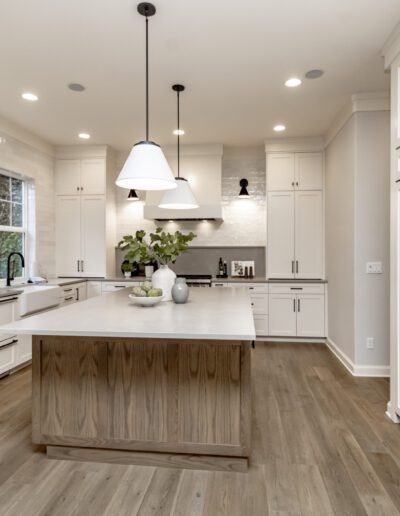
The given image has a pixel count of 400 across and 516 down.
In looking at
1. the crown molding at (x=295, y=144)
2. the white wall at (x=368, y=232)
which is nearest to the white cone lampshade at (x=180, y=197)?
the white wall at (x=368, y=232)

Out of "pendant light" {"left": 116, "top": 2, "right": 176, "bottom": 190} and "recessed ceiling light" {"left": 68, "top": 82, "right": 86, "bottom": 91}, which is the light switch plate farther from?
"recessed ceiling light" {"left": 68, "top": 82, "right": 86, "bottom": 91}

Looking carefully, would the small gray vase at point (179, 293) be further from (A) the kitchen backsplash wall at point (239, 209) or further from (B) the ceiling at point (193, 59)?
(A) the kitchen backsplash wall at point (239, 209)

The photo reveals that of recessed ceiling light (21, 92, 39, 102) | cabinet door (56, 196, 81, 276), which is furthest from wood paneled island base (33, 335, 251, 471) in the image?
cabinet door (56, 196, 81, 276)

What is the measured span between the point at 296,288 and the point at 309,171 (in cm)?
162

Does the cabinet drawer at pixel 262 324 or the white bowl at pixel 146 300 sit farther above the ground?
the white bowl at pixel 146 300

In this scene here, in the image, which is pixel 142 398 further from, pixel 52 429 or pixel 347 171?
pixel 347 171

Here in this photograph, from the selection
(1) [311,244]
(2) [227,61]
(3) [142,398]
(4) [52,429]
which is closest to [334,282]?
(1) [311,244]

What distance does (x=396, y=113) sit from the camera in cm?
264

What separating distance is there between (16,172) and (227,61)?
2.95 meters

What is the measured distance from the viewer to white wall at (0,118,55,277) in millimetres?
4344

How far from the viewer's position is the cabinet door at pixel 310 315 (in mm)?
4941

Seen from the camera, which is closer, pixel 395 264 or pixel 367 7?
pixel 367 7

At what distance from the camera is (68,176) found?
541cm

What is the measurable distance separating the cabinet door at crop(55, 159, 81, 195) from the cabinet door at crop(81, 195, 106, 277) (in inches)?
8.8
